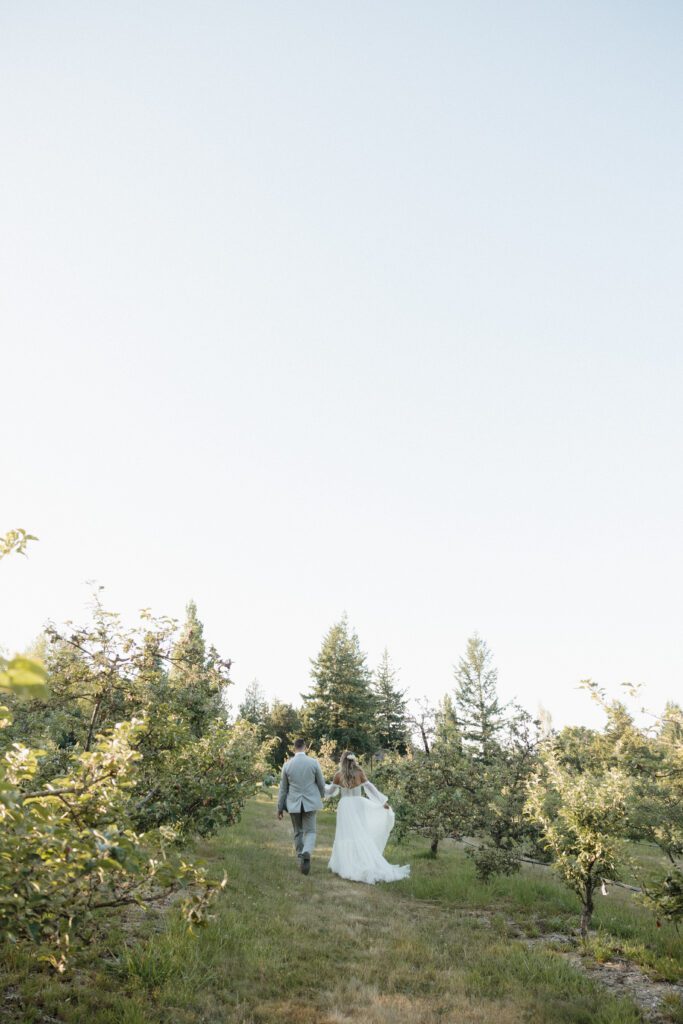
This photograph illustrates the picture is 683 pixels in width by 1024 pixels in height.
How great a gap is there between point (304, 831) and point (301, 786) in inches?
31.6

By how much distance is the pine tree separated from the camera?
289 inches

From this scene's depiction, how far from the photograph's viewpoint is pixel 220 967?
5301 millimetres

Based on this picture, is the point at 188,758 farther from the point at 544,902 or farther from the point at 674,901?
the point at 544,902

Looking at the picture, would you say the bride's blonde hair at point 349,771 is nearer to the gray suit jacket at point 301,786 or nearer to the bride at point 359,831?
the bride at point 359,831

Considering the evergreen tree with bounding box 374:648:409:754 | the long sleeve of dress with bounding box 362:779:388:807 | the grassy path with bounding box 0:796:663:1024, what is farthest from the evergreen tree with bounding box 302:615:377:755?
the grassy path with bounding box 0:796:663:1024

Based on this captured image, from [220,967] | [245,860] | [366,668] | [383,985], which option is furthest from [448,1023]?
[366,668]

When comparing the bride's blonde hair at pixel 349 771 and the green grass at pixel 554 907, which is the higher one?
the bride's blonde hair at pixel 349 771

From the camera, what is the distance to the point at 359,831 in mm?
11625

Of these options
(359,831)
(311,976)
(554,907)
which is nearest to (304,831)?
(359,831)

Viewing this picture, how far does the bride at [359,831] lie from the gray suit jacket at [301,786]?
0.42 m

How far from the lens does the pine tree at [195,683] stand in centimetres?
733

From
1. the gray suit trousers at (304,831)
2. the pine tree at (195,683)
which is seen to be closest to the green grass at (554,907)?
the gray suit trousers at (304,831)

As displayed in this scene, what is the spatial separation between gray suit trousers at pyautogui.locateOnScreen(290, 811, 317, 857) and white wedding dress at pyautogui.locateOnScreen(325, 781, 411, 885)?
2.21 feet

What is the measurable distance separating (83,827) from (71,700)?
14.7 ft
